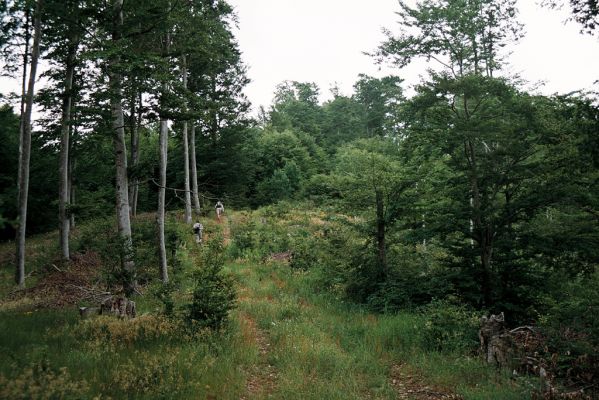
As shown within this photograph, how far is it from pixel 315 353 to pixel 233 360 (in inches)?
67.3

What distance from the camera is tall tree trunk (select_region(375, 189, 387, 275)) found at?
1272cm

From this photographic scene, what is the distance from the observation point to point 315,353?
7828mm

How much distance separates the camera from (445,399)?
6.38 meters

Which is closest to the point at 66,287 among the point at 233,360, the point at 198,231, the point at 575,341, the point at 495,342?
the point at 233,360

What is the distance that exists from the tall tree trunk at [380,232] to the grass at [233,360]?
260 cm

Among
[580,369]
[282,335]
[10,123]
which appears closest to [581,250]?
[580,369]

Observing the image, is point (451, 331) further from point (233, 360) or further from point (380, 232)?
point (233, 360)

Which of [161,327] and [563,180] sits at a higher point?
[563,180]

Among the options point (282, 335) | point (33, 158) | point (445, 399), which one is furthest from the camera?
point (33, 158)

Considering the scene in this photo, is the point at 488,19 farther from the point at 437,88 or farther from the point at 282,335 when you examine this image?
the point at 282,335

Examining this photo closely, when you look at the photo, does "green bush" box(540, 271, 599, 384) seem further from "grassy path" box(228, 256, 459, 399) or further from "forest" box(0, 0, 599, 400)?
"grassy path" box(228, 256, 459, 399)

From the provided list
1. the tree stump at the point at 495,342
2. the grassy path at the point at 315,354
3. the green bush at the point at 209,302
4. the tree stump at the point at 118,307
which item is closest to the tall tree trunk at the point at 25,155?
the tree stump at the point at 118,307

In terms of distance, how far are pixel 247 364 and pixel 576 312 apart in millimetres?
6698

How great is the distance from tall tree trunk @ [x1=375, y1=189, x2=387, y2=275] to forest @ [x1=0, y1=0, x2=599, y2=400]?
8 cm
